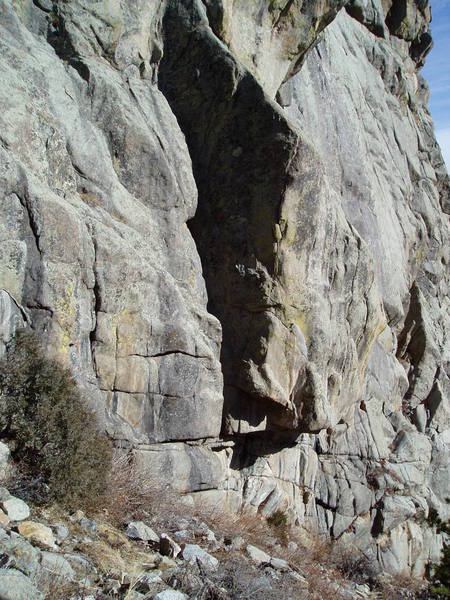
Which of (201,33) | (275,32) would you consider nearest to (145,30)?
(201,33)

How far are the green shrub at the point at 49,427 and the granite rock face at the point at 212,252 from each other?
53 centimetres

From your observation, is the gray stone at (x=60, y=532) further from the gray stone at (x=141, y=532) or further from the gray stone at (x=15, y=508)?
the gray stone at (x=141, y=532)

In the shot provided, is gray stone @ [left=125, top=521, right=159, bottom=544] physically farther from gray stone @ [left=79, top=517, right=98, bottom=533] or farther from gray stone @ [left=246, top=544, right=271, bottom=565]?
gray stone @ [left=246, top=544, right=271, bottom=565]

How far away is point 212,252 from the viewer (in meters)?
12.5

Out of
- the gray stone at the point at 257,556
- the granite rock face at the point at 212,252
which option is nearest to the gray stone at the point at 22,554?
the granite rock face at the point at 212,252

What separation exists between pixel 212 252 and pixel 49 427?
20.0 ft

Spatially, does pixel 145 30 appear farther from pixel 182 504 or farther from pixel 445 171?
pixel 445 171

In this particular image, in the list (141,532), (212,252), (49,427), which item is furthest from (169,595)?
(212,252)

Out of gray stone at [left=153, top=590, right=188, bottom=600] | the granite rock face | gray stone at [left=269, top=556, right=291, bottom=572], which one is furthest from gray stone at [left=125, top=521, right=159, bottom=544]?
the granite rock face

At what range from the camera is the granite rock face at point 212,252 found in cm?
911

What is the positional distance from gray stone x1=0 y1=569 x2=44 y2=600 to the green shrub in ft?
6.51

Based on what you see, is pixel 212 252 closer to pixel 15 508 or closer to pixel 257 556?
pixel 257 556

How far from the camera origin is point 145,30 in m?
11.8

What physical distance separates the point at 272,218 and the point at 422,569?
1100 cm
